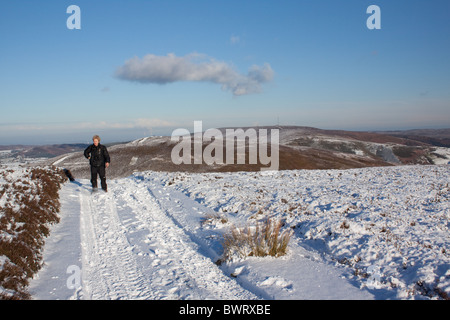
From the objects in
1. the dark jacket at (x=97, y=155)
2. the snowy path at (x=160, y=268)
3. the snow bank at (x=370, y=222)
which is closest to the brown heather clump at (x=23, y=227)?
the snowy path at (x=160, y=268)

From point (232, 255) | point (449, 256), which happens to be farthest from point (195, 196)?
point (449, 256)

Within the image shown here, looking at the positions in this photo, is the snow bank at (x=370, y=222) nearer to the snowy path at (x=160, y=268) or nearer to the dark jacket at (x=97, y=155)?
the snowy path at (x=160, y=268)

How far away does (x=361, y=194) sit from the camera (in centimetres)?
1502

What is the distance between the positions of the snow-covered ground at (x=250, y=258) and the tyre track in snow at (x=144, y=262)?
1.1 inches

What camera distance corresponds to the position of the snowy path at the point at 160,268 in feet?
19.6

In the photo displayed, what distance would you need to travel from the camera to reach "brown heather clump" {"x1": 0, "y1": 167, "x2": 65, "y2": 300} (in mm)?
5945

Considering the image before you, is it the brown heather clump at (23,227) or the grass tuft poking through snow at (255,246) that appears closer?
the brown heather clump at (23,227)

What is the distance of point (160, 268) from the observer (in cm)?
715

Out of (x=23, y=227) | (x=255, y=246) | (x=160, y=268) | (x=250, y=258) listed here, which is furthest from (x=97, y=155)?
(x=250, y=258)

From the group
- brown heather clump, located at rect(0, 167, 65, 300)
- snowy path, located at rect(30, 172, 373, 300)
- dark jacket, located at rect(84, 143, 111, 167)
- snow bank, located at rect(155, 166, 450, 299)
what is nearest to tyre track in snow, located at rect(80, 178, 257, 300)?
snowy path, located at rect(30, 172, 373, 300)

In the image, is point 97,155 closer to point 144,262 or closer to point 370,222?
point 144,262

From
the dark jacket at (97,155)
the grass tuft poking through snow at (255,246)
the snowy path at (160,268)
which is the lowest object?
the snowy path at (160,268)
